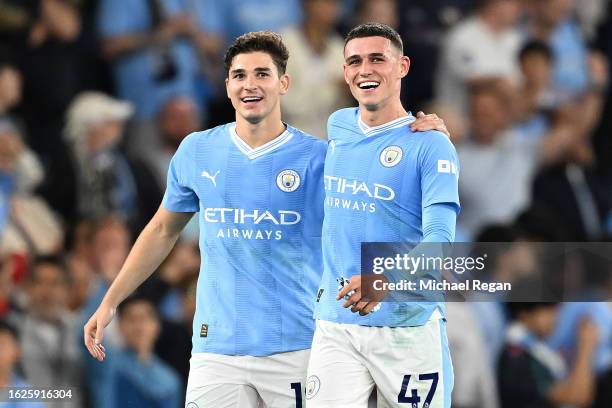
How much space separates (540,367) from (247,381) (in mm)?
4413

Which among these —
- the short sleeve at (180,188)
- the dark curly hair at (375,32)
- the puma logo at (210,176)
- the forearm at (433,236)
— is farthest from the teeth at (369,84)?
the short sleeve at (180,188)

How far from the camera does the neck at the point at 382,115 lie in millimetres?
→ 6707

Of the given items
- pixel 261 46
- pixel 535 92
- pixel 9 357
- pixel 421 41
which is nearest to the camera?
pixel 261 46

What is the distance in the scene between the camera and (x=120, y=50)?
11.3 meters

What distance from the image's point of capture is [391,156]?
6551 mm

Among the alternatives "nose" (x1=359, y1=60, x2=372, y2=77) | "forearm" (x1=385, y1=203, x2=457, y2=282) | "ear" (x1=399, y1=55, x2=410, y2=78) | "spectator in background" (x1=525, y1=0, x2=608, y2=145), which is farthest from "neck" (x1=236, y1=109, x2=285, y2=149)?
"spectator in background" (x1=525, y1=0, x2=608, y2=145)

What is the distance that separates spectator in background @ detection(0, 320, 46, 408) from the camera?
9195 mm

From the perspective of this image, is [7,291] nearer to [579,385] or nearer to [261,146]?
[261,146]

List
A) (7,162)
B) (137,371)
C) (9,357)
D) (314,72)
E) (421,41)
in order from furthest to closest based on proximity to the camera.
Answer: (421,41)
(314,72)
(7,162)
(137,371)
(9,357)

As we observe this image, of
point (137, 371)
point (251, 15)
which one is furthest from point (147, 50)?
point (137, 371)

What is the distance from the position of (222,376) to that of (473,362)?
164 inches

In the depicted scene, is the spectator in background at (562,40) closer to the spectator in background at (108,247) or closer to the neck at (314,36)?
the neck at (314,36)

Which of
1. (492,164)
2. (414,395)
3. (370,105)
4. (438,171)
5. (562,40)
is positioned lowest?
(414,395)

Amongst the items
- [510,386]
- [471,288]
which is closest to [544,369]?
[510,386]
